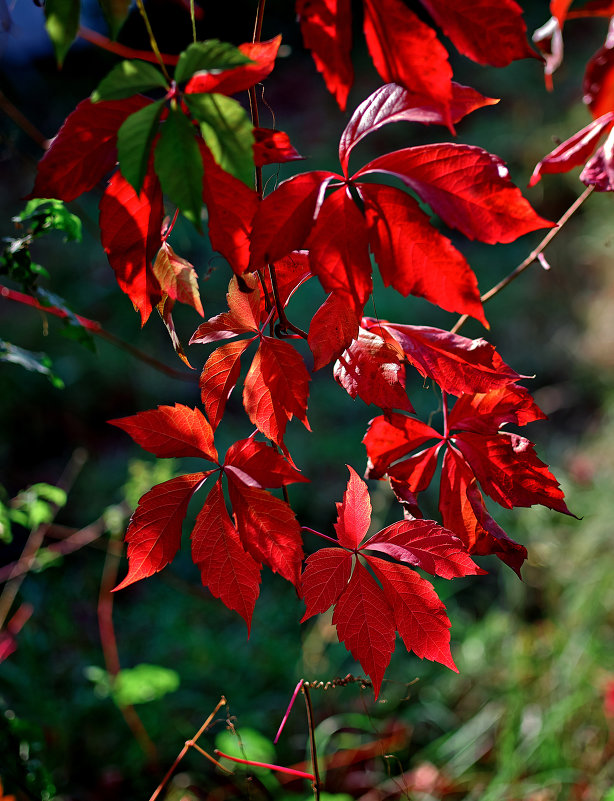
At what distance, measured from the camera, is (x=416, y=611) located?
50 centimetres

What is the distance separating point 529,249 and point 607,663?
8.54ft

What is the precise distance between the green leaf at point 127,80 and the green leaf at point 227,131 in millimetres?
21

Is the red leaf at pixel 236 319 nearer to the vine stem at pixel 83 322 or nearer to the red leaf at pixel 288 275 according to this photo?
the red leaf at pixel 288 275

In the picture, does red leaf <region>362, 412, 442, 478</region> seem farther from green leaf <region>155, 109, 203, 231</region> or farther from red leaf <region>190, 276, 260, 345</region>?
green leaf <region>155, 109, 203, 231</region>

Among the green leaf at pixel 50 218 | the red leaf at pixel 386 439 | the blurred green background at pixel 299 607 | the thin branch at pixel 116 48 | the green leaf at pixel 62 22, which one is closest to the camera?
the green leaf at pixel 62 22

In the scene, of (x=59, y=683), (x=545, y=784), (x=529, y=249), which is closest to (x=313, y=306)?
(x=529, y=249)

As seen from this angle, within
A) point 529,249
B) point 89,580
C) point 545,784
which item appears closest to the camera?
point 545,784

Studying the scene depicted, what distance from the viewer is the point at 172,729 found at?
1.52 m

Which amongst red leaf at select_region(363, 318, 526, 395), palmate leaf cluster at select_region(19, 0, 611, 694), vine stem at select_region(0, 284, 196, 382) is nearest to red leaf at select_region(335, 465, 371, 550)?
palmate leaf cluster at select_region(19, 0, 611, 694)

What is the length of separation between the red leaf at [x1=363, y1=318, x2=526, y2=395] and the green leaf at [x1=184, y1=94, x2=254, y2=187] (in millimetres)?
200

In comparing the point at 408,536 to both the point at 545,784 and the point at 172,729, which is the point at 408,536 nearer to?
the point at 545,784

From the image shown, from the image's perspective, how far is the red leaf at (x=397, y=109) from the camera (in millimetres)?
423

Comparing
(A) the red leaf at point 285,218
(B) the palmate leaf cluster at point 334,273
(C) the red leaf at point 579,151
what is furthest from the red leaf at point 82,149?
(C) the red leaf at point 579,151

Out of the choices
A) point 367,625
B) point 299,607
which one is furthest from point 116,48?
point 299,607
